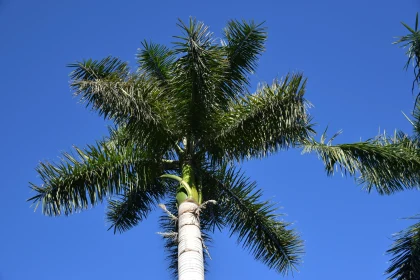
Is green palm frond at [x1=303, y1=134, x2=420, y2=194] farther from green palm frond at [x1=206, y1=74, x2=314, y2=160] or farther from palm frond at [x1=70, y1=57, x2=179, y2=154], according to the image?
palm frond at [x1=70, y1=57, x2=179, y2=154]

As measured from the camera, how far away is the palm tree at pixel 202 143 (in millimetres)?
13383

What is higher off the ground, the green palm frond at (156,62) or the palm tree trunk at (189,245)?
the green palm frond at (156,62)

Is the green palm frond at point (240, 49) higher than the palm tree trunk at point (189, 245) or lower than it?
higher

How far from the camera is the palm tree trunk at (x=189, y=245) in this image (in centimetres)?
1220

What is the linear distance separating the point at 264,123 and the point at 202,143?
4.91ft

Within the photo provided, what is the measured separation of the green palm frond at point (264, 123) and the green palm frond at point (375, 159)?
55 centimetres

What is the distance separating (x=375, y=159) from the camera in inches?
536

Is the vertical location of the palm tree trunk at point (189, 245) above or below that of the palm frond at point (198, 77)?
below

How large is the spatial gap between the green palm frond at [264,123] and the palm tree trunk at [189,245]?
165cm

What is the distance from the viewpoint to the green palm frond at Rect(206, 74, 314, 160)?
44.0 feet

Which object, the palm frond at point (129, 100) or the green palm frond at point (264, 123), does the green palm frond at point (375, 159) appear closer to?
the green palm frond at point (264, 123)

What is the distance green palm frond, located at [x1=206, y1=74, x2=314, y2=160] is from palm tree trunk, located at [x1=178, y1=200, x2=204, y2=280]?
5.41 feet

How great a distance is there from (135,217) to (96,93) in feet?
11.9

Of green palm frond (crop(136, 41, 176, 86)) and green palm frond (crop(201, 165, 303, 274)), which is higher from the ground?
green palm frond (crop(136, 41, 176, 86))
